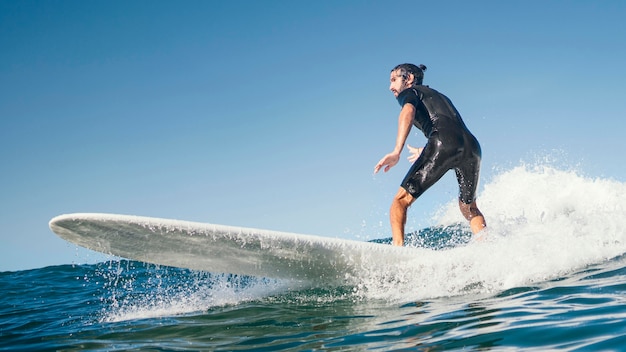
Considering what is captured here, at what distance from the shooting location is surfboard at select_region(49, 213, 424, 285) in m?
4.12

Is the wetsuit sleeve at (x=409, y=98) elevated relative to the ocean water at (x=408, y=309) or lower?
elevated

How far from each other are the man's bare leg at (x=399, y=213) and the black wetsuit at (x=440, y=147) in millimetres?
73

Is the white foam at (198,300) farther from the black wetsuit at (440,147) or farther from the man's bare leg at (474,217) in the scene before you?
the man's bare leg at (474,217)

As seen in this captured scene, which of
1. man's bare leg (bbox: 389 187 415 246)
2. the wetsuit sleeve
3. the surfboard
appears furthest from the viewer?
the wetsuit sleeve

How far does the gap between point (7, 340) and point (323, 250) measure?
111 inches

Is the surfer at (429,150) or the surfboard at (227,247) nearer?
the surfboard at (227,247)

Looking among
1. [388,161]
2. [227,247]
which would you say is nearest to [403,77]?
[388,161]

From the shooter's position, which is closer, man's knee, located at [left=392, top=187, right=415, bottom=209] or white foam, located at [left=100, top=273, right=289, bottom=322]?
white foam, located at [left=100, top=273, right=289, bottom=322]

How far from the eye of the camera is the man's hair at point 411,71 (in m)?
5.77

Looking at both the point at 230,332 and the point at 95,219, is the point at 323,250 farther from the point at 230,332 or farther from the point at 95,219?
the point at 95,219

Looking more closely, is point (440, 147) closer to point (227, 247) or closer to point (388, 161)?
point (388, 161)

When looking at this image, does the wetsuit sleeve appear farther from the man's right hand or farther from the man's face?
the man's right hand

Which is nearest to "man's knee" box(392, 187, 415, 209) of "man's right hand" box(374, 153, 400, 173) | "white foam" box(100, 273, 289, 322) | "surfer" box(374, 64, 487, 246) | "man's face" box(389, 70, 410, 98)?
"surfer" box(374, 64, 487, 246)

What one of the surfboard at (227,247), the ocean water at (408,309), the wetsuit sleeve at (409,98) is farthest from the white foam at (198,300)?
the wetsuit sleeve at (409,98)
